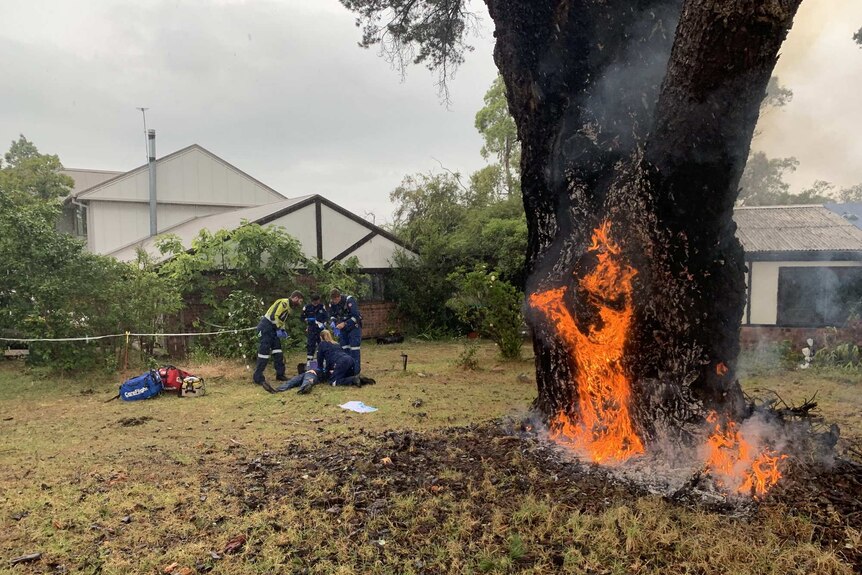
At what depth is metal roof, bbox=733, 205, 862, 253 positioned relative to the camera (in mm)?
11891

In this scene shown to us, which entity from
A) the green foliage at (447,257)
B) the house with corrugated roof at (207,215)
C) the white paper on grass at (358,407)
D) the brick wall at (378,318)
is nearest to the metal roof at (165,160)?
the house with corrugated roof at (207,215)

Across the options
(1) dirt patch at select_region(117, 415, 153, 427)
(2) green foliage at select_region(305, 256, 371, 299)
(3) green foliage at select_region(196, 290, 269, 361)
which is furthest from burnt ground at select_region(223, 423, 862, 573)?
(2) green foliage at select_region(305, 256, 371, 299)

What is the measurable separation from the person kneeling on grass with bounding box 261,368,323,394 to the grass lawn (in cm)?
164

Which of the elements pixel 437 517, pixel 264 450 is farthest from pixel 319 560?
pixel 264 450

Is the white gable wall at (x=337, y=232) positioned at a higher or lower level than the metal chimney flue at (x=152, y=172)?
lower

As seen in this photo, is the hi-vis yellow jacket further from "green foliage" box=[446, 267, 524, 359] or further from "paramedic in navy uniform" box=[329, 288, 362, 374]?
"green foliage" box=[446, 267, 524, 359]

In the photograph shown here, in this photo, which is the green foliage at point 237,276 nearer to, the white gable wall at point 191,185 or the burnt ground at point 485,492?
the burnt ground at point 485,492

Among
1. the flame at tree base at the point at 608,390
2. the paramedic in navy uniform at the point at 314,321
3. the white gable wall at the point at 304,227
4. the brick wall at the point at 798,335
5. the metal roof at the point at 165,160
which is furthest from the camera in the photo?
the metal roof at the point at 165,160

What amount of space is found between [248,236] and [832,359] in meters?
12.0

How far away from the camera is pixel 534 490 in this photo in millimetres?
4082

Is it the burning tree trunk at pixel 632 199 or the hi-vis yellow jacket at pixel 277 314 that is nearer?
the burning tree trunk at pixel 632 199

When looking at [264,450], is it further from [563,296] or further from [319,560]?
[563,296]

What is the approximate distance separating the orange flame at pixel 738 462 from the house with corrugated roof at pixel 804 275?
8650 millimetres

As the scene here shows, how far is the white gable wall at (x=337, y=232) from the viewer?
52.3ft
